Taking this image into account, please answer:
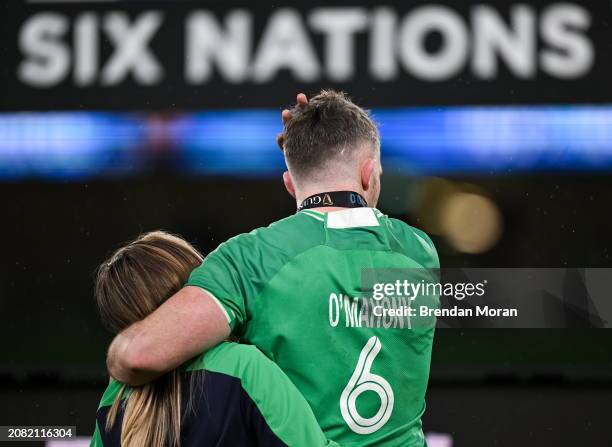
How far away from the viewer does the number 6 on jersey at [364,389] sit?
158cm

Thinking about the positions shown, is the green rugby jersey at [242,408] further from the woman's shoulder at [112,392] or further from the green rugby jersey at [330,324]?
the green rugby jersey at [330,324]

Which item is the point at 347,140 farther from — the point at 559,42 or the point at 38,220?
the point at 38,220

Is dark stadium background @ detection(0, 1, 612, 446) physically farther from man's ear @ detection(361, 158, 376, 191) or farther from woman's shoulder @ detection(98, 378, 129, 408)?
woman's shoulder @ detection(98, 378, 129, 408)

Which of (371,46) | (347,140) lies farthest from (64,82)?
(347,140)

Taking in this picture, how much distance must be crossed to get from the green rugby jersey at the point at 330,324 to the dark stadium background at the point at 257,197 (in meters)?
1.80

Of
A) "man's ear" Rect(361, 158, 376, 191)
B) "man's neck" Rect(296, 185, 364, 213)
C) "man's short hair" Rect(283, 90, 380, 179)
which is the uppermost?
"man's short hair" Rect(283, 90, 380, 179)

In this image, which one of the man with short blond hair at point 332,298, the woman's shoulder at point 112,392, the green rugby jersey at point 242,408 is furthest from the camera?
the man with short blond hair at point 332,298

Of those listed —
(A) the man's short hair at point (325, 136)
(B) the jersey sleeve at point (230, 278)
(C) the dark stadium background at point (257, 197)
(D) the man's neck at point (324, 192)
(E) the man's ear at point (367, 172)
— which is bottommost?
(C) the dark stadium background at point (257, 197)

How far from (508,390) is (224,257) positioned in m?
2.17

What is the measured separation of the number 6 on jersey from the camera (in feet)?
5.18

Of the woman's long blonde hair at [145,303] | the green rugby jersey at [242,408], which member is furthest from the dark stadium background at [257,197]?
the green rugby jersey at [242,408]

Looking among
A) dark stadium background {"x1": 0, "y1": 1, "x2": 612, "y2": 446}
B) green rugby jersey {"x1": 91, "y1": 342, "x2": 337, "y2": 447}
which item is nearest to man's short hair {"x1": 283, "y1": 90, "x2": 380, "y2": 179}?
green rugby jersey {"x1": 91, "y1": 342, "x2": 337, "y2": 447}

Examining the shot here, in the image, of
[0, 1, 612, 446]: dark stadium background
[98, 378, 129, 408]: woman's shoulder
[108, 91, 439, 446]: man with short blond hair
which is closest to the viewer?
[98, 378, 129, 408]: woman's shoulder

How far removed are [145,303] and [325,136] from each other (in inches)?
18.8
